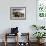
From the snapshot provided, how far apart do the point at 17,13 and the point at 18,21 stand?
40 centimetres

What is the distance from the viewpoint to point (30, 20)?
24.8 feet

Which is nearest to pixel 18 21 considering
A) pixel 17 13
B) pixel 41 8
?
pixel 17 13

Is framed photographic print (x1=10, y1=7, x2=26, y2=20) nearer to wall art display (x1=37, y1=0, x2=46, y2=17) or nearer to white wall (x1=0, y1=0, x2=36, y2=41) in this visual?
white wall (x1=0, y1=0, x2=36, y2=41)

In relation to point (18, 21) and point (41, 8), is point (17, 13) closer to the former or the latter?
point (18, 21)

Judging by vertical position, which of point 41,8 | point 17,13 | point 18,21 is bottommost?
point 18,21

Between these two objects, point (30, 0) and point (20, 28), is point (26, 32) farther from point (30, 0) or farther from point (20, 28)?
point (30, 0)

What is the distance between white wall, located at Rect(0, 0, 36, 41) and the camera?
7504mm

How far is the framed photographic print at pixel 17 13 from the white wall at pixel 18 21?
0.48 ft

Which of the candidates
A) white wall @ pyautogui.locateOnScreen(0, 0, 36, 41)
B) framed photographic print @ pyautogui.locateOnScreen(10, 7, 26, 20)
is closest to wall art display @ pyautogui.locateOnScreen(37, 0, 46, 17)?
white wall @ pyautogui.locateOnScreen(0, 0, 36, 41)

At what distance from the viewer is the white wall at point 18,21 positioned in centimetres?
750

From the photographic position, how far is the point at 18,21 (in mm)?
7574

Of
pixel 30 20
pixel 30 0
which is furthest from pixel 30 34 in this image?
pixel 30 0

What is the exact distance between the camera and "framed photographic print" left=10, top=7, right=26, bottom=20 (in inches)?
296

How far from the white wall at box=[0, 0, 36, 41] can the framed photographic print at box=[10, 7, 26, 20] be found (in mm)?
147
